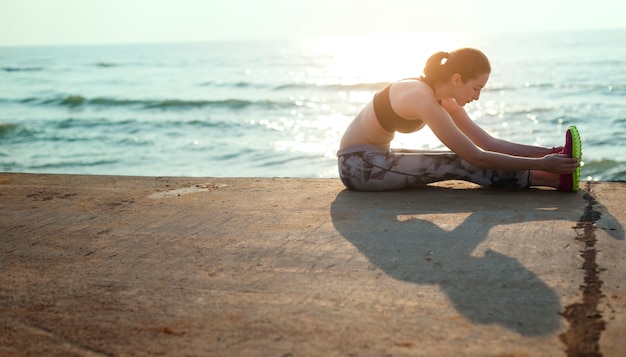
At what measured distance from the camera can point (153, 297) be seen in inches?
109

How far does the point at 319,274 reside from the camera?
2.95 metres

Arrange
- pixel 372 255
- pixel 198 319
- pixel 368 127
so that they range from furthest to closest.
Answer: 1. pixel 368 127
2. pixel 372 255
3. pixel 198 319

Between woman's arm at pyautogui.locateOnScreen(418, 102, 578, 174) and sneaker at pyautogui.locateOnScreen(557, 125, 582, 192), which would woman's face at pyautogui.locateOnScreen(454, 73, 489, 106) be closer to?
woman's arm at pyautogui.locateOnScreen(418, 102, 578, 174)

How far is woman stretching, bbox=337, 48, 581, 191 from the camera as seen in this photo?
4.18 metres

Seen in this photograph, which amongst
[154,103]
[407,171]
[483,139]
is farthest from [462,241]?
[154,103]

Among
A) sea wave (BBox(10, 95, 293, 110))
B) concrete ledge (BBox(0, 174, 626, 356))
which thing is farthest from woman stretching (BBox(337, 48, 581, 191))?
sea wave (BBox(10, 95, 293, 110))

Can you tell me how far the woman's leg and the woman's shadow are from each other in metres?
0.07

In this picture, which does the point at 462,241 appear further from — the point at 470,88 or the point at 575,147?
the point at 575,147

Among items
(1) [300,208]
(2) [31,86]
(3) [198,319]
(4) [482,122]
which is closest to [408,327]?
(3) [198,319]

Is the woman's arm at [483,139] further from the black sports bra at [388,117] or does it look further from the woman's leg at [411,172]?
the black sports bra at [388,117]

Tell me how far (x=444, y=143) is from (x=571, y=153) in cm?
73

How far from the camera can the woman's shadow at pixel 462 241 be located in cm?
250

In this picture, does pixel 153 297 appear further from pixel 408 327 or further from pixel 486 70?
pixel 486 70

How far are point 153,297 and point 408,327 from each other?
3.28 feet
